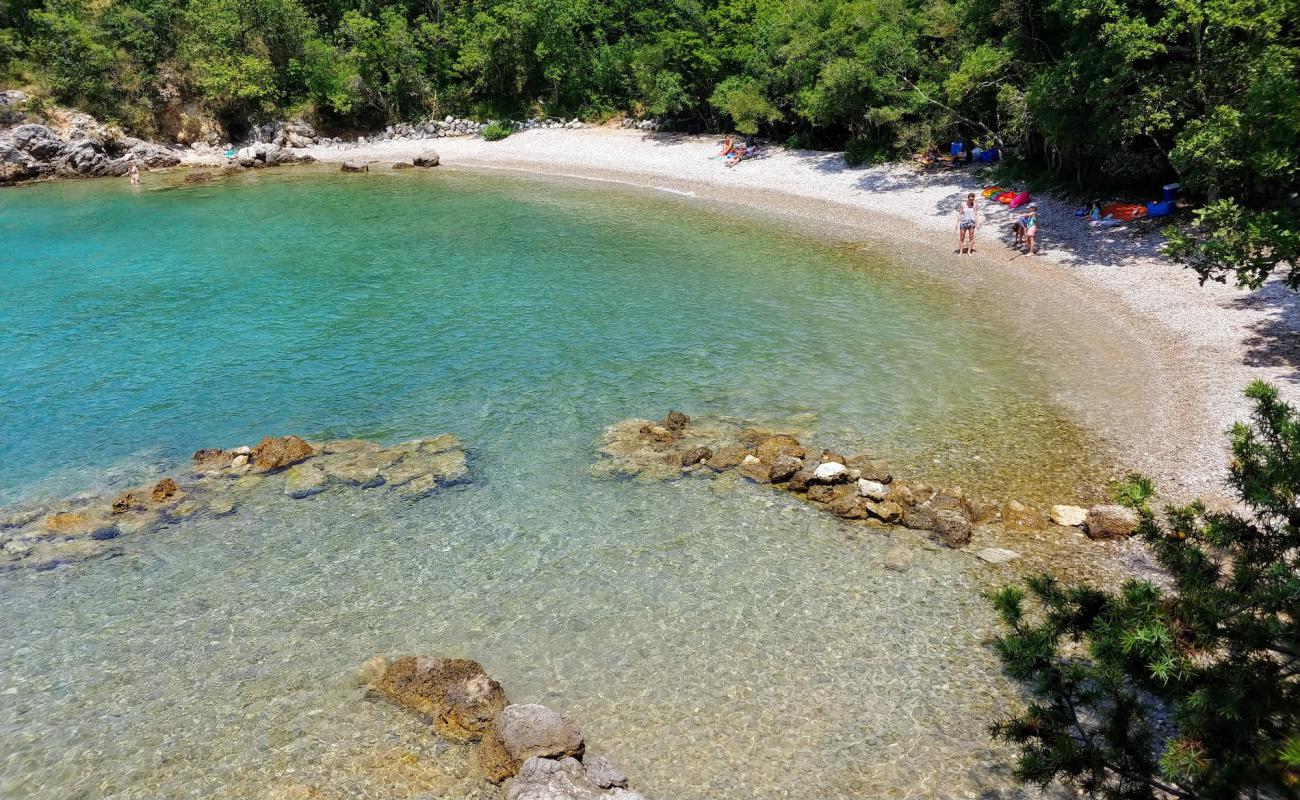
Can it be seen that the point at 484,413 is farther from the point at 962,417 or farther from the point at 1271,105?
the point at 1271,105

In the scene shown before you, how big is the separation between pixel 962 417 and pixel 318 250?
31.3 m

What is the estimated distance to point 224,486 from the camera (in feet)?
57.8

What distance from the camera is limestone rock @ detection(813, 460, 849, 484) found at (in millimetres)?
16234

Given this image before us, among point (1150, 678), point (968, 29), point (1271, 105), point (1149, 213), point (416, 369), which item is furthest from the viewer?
point (968, 29)

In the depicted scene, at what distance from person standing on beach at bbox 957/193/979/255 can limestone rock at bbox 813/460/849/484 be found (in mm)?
17599

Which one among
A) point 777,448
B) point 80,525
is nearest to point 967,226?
point 777,448

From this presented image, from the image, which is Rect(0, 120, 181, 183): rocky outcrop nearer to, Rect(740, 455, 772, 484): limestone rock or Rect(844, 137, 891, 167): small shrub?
Rect(844, 137, 891, 167): small shrub

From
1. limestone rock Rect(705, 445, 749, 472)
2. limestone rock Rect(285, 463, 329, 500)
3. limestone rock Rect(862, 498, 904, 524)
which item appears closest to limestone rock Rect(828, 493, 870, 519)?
limestone rock Rect(862, 498, 904, 524)

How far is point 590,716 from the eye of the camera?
11.3 m

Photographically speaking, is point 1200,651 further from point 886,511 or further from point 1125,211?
point 1125,211

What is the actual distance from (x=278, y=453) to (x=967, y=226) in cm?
2558

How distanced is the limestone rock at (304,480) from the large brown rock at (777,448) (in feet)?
33.1

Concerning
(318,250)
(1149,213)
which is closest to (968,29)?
(1149,213)

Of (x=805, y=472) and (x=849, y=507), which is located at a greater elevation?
(x=805, y=472)
